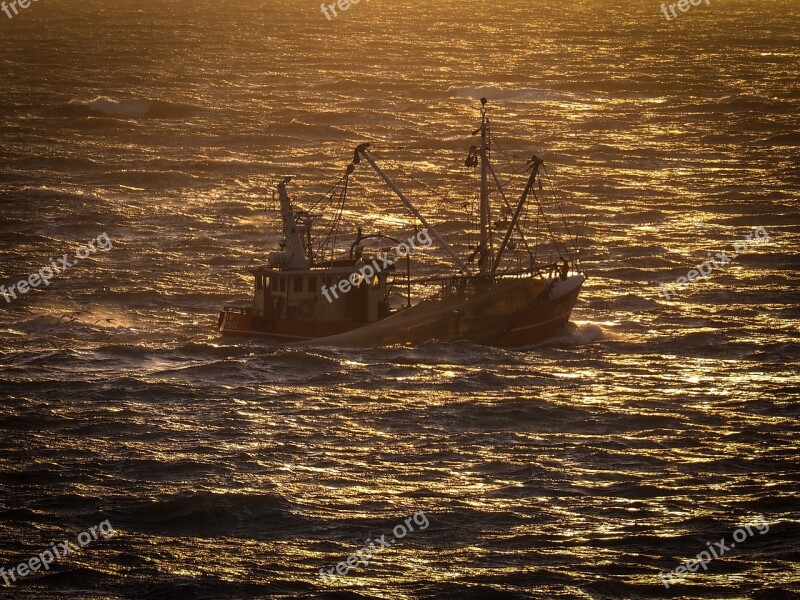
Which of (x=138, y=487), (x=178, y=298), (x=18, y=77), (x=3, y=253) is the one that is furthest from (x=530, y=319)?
(x=18, y=77)

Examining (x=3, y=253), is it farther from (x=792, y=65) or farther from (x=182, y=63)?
(x=792, y=65)

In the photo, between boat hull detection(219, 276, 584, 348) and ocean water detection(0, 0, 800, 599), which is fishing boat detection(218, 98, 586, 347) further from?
ocean water detection(0, 0, 800, 599)

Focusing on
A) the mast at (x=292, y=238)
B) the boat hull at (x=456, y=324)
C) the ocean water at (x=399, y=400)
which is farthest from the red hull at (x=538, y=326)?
the mast at (x=292, y=238)

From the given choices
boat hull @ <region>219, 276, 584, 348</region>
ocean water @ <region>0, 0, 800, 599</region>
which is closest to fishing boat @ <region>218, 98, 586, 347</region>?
boat hull @ <region>219, 276, 584, 348</region>

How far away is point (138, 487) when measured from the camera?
Answer: 44.9 m

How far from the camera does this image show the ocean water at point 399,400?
131 feet

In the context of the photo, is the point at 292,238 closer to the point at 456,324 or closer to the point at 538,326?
the point at 456,324

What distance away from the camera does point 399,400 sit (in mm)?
54594

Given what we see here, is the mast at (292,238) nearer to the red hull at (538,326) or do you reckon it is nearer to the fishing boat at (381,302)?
the fishing boat at (381,302)

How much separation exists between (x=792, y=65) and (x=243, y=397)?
131 metres

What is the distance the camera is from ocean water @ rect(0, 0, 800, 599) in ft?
131

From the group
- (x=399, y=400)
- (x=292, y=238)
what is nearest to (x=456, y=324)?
(x=292, y=238)

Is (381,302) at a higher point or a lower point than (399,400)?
higher

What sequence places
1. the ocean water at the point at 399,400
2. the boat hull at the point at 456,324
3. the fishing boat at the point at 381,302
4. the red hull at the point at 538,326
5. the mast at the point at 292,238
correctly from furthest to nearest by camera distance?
the mast at the point at 292,238
the red hull at the point at 538,326
the fishing boat at the point at 381,302
the boat hull at the point at 456,324
the ocean water at the point at 399,400
